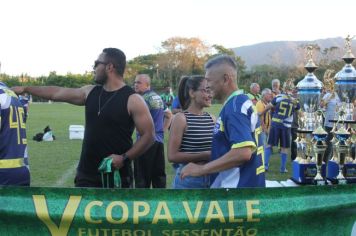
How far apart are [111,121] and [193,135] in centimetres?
73

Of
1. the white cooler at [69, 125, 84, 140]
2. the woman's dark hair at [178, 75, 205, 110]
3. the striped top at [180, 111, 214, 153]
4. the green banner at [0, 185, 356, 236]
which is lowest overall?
the white cooler at [69, 125, 84, 140]

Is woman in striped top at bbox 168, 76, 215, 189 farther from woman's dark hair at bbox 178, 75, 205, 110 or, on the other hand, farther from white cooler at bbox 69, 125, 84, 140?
white cooler at bbox 69, 125, 84, 140

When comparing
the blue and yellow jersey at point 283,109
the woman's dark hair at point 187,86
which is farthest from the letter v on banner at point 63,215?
the blue and yellow jersey at point 283,109

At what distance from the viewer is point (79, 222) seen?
2826 mm

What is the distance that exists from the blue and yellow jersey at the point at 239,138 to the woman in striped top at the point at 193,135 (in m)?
0.65

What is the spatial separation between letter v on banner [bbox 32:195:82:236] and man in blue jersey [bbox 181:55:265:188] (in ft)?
2.61

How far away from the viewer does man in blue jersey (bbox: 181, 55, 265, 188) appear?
2932 mm

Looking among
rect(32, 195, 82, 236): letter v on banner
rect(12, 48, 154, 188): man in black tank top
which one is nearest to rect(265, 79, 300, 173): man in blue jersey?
rect(12, 48, 154, 188): man in black tank top

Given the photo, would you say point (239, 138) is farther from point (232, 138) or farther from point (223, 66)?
point (223, 66)

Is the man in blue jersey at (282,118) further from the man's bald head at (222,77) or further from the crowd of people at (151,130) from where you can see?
the man's bald head at (222,77)

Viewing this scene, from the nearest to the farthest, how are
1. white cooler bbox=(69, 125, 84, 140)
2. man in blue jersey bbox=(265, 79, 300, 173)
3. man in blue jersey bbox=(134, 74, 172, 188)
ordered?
man in blue jersey bbox=(134, 74, 172, 188) → man in blue jersey bbox=(265, 79, 300, 173) → white cooler bbox=(69, 125, 84, 140)

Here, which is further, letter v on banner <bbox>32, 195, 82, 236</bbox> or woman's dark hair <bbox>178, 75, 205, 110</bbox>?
woman's dark hair <bbox>178, 75, 205, 110</bbox>

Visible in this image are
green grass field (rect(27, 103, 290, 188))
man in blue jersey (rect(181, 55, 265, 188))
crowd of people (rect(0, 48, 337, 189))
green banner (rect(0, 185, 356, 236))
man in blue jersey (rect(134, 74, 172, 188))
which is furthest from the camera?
green grass field (rect(27, 103, 290, 188))

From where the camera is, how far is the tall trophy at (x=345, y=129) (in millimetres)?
3648
